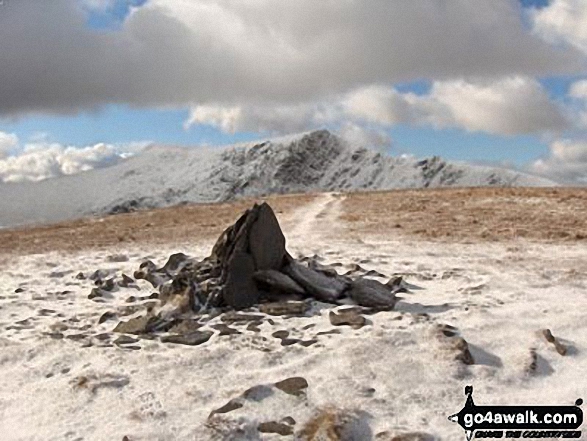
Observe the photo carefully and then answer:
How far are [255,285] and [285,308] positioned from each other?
3.39 ft

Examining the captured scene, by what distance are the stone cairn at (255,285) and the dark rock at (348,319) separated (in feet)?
0.18

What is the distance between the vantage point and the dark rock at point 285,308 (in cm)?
1082

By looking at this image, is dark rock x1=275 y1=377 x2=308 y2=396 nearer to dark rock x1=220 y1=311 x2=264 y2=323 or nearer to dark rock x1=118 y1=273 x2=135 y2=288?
dark rock x1=220 y1=311 x2=264 y2=323

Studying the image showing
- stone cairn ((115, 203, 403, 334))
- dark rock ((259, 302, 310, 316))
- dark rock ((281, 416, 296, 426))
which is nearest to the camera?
dark rock ((281, 416, 296, 426))

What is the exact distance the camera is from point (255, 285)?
11.7 m

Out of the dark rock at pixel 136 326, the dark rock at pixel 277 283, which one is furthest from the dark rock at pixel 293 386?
the dark rock at pixel 277 283

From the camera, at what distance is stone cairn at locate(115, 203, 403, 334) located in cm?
1102

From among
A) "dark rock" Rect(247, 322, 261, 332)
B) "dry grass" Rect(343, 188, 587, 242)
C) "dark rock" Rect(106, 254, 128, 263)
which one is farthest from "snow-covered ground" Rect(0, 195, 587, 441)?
"dry grass" Rect(343, 188, 587, 242)

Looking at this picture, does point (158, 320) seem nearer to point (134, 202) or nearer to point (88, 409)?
point (88, 409)

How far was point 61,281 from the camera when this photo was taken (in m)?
14.4

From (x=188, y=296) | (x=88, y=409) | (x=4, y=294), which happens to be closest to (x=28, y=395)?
(x=88, y=409)

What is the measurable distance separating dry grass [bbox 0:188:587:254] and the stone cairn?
7.63m

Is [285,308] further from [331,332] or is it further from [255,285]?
[331,332]

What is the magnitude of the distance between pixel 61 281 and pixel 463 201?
19157 mm
